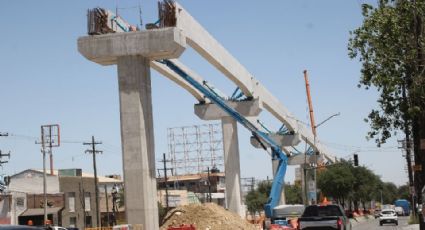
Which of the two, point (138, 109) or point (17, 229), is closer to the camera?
point (17, 229)

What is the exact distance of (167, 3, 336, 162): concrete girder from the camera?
41.4 meters

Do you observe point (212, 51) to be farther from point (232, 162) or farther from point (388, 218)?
point (388, 218)

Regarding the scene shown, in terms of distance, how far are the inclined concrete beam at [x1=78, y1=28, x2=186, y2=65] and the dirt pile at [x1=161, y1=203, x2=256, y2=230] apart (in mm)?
11199

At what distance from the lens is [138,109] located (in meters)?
36.8

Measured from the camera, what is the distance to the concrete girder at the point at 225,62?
4138 centimetres

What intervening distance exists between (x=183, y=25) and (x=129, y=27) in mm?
3132

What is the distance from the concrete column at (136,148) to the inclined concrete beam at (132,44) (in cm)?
62

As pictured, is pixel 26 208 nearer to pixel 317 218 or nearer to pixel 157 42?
pixel 157 42

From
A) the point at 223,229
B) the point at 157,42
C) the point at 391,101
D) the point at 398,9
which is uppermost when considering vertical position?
the point at 157,42

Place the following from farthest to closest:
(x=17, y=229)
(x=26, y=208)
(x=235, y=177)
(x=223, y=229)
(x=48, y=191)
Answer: (x=48, y=191)
(x=26, y=208)
(x=235, y=177)
(x=223, y=229)
(x=17, y=229)

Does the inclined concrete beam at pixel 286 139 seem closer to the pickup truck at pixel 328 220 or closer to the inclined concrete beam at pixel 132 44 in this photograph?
the inclined concrete beam at pixel 132 44

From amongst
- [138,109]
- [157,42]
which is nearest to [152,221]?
[138,109]

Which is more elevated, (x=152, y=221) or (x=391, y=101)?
(x=391, y=101)

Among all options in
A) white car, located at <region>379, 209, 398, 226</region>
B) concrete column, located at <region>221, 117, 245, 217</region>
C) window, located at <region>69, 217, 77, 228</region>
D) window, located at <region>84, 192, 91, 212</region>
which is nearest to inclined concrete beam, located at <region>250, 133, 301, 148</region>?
concrete column, located at <region>221, 117, 245, 217</region>
